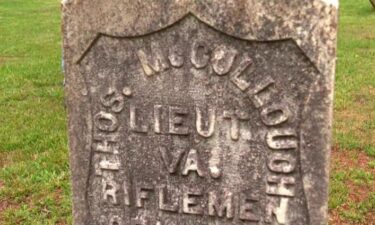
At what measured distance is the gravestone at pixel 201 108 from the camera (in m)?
2.17

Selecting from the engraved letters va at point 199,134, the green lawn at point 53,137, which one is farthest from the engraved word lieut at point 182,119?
the green lawn at point 53,137

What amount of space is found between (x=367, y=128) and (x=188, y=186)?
13.0ft

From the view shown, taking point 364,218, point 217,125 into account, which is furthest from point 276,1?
point 364,218

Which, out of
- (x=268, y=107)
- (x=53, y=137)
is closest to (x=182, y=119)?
(x=268, y=107)

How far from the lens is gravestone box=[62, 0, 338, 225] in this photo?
7.11ft

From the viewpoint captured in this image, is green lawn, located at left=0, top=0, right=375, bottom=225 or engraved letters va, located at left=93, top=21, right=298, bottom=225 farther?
→ green lawn, located at left=0, top=0, right=375, bottom=225

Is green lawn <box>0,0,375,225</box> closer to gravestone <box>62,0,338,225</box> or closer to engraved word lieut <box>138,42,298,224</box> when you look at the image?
gravestone <box>62,0,338,225</box>

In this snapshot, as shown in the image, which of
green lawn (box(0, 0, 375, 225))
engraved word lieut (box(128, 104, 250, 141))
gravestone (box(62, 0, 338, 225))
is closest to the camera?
gravestone (box(62, 0, 338, 225))

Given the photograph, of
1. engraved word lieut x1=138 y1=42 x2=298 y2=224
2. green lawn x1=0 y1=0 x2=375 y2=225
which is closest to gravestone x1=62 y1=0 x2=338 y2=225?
engraved word lieut x1=138 y1=42 x2=298 y2=224

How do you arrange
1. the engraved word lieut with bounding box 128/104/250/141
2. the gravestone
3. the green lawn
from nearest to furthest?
the gravestone → the engraved word lieut with bounding box 128/104/250/141 → the green lawn

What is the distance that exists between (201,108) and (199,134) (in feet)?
0.34

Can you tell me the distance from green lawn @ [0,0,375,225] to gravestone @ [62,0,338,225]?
1.81m

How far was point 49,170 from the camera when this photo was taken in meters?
4.89

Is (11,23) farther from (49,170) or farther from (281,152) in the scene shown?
(281,152)
